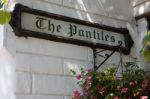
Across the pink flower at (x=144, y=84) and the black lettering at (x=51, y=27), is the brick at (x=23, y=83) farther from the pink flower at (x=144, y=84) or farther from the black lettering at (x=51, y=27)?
the pink flower at (x=144, y=84)

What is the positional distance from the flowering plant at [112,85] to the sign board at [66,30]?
35 cm

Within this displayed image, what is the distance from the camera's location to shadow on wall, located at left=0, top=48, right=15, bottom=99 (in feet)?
8.87

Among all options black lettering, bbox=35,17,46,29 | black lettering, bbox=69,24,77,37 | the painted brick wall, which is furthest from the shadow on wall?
black lettering, bbox=69,24,77,37

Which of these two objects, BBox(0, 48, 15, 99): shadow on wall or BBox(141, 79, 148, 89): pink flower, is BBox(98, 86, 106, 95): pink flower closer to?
BBox(141, 79, 148, 89): pink flower

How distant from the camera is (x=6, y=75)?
2.77 metres

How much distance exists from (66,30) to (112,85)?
70cm

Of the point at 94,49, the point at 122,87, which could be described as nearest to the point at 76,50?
the point at 94,49

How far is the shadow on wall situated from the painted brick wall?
0.14 feet

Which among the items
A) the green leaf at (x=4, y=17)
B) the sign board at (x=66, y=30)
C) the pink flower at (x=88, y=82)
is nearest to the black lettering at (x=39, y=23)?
the sign board at (x=66, y=30)

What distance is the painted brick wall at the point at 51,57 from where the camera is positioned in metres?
2.75

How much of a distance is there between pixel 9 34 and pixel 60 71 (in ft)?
1.92

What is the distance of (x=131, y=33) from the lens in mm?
3662

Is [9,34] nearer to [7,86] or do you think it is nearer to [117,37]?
[7,86]

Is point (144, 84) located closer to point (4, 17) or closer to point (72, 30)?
point (72, 30)
